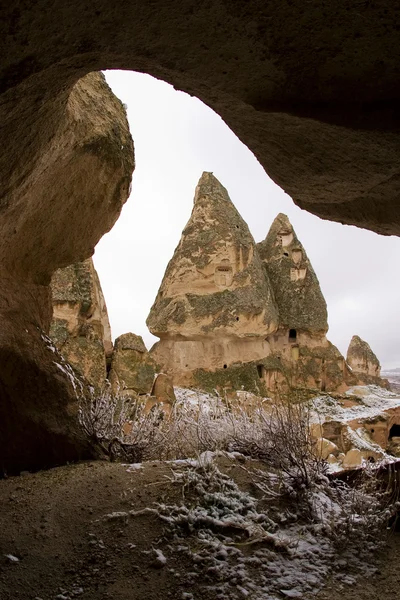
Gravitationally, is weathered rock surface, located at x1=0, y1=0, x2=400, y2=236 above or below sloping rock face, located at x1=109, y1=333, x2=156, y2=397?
above

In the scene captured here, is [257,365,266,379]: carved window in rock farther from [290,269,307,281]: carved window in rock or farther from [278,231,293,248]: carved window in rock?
[278,231,293,248]: carved window in rock

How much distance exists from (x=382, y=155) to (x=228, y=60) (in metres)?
0.75

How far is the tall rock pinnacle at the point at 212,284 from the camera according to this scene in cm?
1614

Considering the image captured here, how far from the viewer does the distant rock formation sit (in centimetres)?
1608

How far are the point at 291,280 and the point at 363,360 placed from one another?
607cm

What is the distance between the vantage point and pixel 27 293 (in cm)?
391

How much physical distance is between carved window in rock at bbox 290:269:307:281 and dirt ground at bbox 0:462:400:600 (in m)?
16.6

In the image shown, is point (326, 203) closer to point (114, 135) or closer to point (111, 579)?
point (114, 135)

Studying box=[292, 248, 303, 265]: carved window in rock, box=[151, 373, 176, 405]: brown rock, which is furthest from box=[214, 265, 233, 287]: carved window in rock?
box=[151, 373, 176, 405]: brown rock

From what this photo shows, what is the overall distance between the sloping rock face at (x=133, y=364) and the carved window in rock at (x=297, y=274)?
1121 cm

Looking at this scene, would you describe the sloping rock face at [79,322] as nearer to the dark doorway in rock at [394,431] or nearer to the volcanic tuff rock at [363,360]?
the dark doorway in rock at [394,431]

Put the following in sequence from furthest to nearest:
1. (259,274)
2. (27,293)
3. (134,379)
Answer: (259,274)
(134,379)
(27,293)

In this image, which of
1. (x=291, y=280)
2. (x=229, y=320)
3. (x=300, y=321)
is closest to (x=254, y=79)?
(x=229, y=320)

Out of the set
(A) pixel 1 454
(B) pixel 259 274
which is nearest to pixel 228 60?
(A) pixel 1 454
